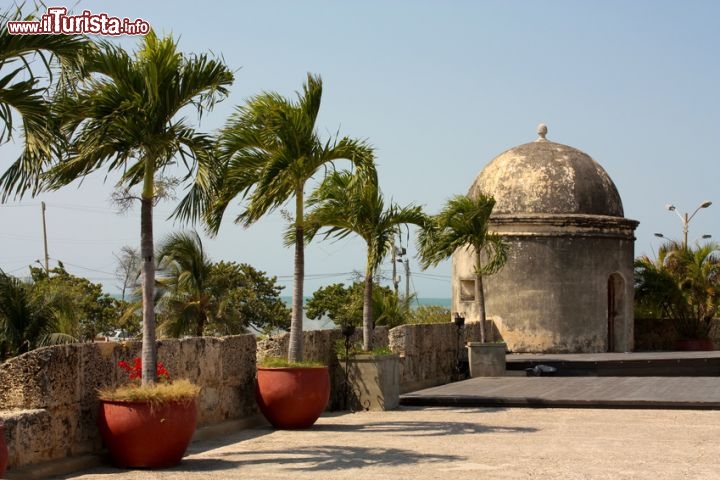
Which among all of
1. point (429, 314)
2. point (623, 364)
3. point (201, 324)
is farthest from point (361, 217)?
point (429, 314)

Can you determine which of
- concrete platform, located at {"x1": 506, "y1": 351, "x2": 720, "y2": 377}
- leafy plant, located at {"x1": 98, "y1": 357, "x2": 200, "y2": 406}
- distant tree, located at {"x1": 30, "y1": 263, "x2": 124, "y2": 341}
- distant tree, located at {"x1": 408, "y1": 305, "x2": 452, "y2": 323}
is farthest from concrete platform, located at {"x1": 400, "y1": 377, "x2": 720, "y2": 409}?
distant tree, located at {"x1": 30, "y1": 263, "x2": 124, "y2": 341}

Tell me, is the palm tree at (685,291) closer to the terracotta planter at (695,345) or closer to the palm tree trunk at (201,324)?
the terracotta planter at (695,345)

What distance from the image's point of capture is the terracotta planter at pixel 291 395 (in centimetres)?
1329

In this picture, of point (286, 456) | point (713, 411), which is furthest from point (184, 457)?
point (713, 411)

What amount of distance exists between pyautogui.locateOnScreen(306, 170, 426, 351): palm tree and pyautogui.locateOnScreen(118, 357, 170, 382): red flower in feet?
16.5

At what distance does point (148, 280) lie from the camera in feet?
34.9

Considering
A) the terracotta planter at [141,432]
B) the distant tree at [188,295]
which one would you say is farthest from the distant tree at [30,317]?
the terracotta planter at [141,432]

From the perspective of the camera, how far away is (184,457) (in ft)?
36.1

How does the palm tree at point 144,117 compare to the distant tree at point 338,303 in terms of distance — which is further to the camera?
the distant tree at point 338,303

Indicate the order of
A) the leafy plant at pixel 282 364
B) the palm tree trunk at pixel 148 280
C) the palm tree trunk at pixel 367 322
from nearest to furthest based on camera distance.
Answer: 1. the palm tree trunk at pixel 148 280
2. the leafy plant at pixel 282 364
3. the palm tree trunk at pixel 367 322

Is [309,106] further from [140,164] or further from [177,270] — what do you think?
[177,270]

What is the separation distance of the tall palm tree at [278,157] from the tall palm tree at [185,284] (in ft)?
55.0

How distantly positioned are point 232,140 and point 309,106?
1.03 metres

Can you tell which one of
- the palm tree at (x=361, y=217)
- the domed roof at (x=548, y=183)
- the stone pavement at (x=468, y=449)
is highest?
the domed roof at (x=548, y=183)
